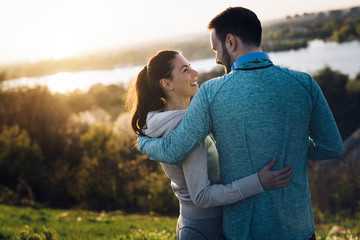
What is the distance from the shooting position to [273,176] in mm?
1554

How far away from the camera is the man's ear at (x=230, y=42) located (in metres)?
1.71

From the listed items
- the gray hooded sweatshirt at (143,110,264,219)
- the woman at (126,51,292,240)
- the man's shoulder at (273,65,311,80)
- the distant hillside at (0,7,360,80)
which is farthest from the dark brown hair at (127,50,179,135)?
the distant hillside at (0,7,360,80)

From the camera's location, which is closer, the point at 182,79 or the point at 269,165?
the point at 269,165

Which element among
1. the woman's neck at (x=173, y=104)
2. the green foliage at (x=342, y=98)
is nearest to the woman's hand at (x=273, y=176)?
the woman's neck at (x=173, y=104)

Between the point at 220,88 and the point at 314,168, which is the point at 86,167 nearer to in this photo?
the point at 314,168

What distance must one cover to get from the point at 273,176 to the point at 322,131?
0.41m

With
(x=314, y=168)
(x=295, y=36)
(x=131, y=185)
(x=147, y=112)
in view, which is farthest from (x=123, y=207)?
(x=295, y=36)

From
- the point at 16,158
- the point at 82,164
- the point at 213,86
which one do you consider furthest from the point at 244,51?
the point at 16,158

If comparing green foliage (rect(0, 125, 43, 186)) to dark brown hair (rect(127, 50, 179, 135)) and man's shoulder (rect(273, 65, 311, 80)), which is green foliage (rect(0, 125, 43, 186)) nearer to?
dark brown hair (rect(127, 50, 179, 135))

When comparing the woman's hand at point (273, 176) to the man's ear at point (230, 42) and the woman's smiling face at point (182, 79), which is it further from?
the woman's smiling face at point (182, 79)

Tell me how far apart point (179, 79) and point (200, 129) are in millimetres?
600

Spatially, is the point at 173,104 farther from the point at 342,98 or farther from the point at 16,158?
the point at 342,98

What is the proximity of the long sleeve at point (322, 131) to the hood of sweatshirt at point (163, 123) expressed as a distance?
753 millimetres

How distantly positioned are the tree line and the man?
506 centimetres
